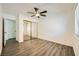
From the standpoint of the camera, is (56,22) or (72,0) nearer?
(72,0)

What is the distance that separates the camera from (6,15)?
2562mm

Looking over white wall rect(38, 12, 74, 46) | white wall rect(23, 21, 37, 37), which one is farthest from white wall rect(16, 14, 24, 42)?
white wall rect(38, 12, 74, 46)

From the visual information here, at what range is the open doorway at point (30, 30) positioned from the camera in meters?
2.74

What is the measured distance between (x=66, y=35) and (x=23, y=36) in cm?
109

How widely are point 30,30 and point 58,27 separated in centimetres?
70

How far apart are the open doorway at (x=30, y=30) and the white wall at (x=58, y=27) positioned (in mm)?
134

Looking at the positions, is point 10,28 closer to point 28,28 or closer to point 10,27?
point 10,27

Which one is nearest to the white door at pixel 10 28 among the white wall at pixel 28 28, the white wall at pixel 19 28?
the white wall at pixel 19 28

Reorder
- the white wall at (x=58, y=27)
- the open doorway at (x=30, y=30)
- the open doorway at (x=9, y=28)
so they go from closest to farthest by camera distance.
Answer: the white wall at (x=58, y=27)
the open doorway at (x=9, y=28)
the open doorway at (x=30, y=30)

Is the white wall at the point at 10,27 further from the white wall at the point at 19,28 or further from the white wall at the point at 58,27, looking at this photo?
the white wall at the point at 58,27

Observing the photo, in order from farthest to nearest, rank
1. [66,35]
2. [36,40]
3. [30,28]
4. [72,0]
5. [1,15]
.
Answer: [36,40] → [30,28] → [66,35] → [1,15] → [72,0]

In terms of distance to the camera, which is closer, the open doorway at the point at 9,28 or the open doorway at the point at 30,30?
the open doorway at the point at 9,28

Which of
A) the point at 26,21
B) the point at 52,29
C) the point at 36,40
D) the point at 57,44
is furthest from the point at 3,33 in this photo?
the point at 57,44

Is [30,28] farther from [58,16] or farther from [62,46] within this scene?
[62,46]
